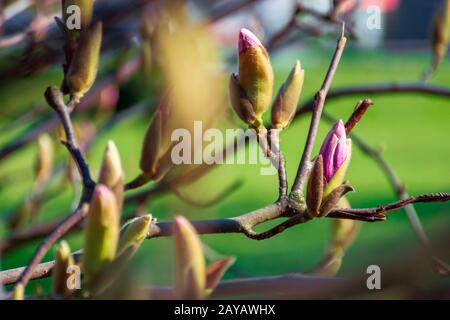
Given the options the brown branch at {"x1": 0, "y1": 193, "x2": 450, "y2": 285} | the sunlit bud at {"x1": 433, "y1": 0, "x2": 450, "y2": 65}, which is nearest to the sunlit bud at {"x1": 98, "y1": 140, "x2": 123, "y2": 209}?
the brown branch at {"x1": 0, "y1": 193, "x2": 450, "y2": 285}

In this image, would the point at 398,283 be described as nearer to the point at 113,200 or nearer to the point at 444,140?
the point at 113,200

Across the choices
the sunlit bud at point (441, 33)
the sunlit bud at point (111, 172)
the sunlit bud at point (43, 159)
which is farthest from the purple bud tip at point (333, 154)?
the sunlit bud at point (43, 159)

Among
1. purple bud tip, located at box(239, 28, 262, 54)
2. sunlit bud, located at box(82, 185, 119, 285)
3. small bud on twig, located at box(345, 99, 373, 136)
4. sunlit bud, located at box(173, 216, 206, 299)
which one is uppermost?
purple bud tip, located at box(239, 28, 262, 54)

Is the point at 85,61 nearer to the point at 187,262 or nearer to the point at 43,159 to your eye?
the point at 187,262

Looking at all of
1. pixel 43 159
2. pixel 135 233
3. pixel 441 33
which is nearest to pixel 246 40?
pixel 135 233

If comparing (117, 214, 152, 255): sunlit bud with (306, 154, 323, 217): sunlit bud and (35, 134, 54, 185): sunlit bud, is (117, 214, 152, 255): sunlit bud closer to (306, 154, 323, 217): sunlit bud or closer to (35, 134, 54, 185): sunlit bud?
(306, 154, 323, 217): sunlit bud

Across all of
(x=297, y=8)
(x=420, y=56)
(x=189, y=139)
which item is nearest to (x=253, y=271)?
(x=297, y=8)
